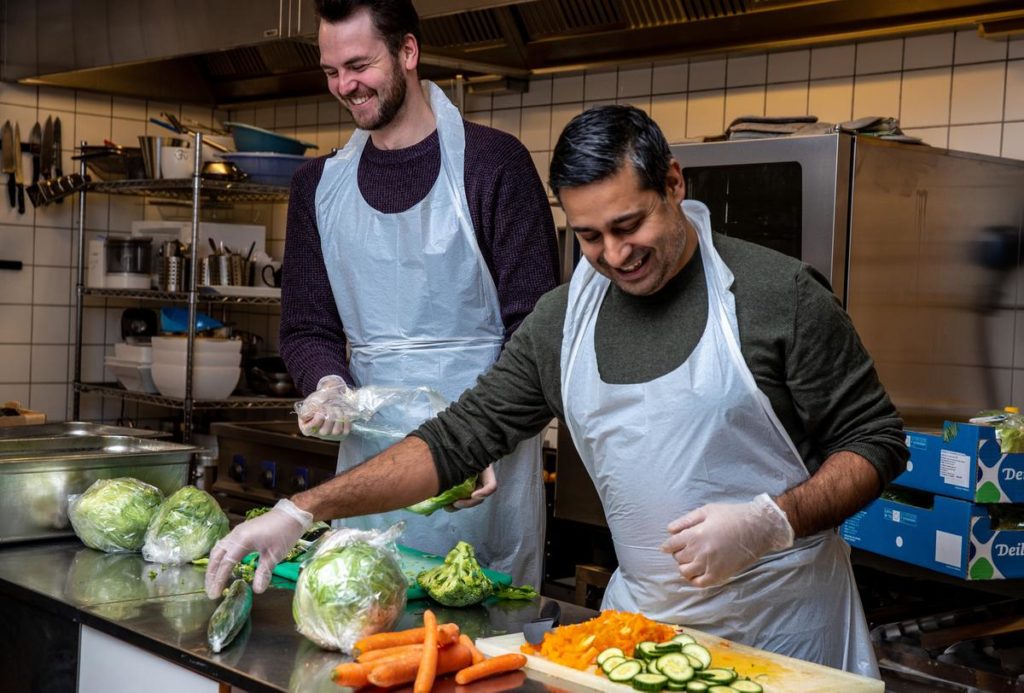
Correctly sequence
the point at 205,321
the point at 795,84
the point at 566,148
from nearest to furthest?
1. the point at 566,148
2. the point at 795,84
3. the point at 205,321

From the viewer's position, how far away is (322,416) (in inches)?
93.1

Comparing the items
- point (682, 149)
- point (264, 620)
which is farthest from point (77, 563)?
point (682, 149)

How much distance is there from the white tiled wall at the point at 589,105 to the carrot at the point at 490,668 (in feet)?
7.02

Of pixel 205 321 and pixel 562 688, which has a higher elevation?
pixel 205 321

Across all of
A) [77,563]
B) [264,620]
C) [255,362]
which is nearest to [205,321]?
[255,362]

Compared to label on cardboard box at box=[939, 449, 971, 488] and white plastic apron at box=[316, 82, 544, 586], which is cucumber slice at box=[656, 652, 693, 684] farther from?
label on cardboard box at box=[939, 449, 971, 488]

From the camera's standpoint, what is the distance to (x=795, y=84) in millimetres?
3559

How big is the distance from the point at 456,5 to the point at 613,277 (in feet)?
6.71

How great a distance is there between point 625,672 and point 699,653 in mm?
112

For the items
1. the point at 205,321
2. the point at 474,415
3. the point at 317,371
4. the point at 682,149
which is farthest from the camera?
the point at 205,321

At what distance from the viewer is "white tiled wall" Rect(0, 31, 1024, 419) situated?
3.20 metres

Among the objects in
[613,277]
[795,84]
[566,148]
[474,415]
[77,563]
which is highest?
[795,84]

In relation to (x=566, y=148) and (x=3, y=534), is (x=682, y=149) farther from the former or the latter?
(x=3, y=534)

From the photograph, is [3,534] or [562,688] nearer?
[562,688]
